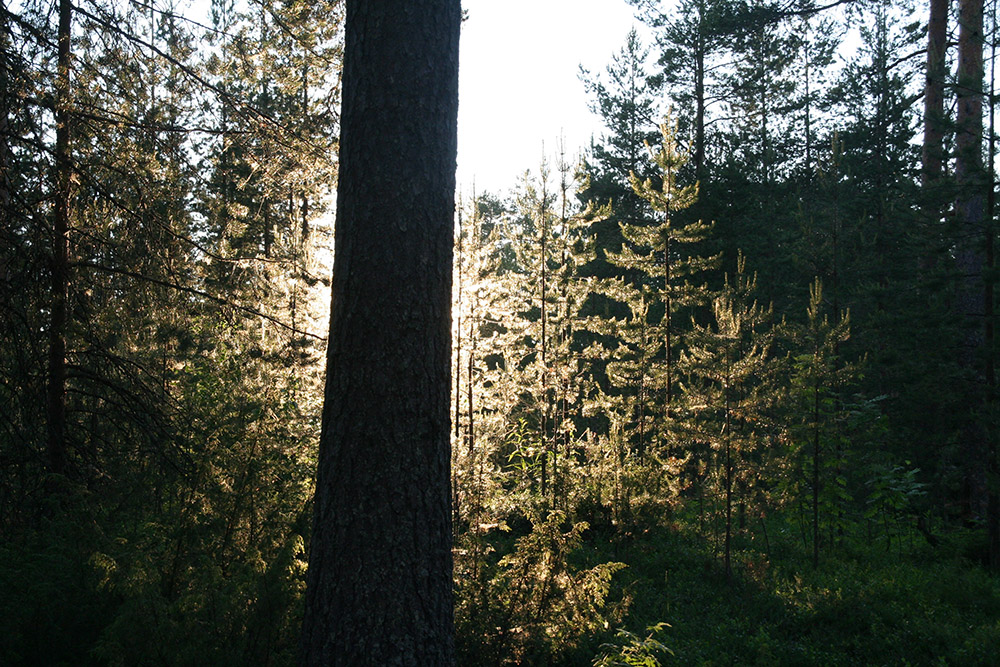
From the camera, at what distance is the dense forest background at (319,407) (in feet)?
13.8

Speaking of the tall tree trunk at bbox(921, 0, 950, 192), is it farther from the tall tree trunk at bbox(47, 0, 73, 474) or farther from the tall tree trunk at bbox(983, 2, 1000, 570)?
the tall tree trunk at bbox(47, 0, 73, 474)

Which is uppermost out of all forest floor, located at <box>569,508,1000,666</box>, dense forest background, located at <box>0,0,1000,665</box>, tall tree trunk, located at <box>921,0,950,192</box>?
tall tree trunk, located at <box>921,0,950,192</box>

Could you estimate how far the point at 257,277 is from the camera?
217 inches

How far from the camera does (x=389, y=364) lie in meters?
2.66

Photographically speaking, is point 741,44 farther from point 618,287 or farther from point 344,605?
point 344,605

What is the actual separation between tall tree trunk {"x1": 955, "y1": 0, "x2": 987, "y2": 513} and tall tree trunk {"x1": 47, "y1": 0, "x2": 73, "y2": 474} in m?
11.0

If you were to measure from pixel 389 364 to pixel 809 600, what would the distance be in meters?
7.36

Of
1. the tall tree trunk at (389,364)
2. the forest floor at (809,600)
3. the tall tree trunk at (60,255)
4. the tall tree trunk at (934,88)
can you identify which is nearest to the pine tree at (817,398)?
the forest floor at (809,600)

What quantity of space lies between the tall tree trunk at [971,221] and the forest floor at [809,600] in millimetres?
1437

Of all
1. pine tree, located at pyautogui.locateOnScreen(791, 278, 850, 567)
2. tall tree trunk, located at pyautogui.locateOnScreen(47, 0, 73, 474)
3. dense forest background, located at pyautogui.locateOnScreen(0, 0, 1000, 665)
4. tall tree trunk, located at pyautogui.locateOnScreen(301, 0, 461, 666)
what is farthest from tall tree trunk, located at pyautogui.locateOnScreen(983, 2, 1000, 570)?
tall tree trunk, located at pyautogui.locateOnScreen(47, 0, 73, 474)

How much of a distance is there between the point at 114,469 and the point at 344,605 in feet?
14.3

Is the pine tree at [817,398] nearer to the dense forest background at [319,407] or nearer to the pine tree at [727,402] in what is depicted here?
the dense forest background at [319,407]

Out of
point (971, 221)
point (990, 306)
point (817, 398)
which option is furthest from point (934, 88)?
point (817, 398)

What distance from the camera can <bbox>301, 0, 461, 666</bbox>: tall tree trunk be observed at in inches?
101
